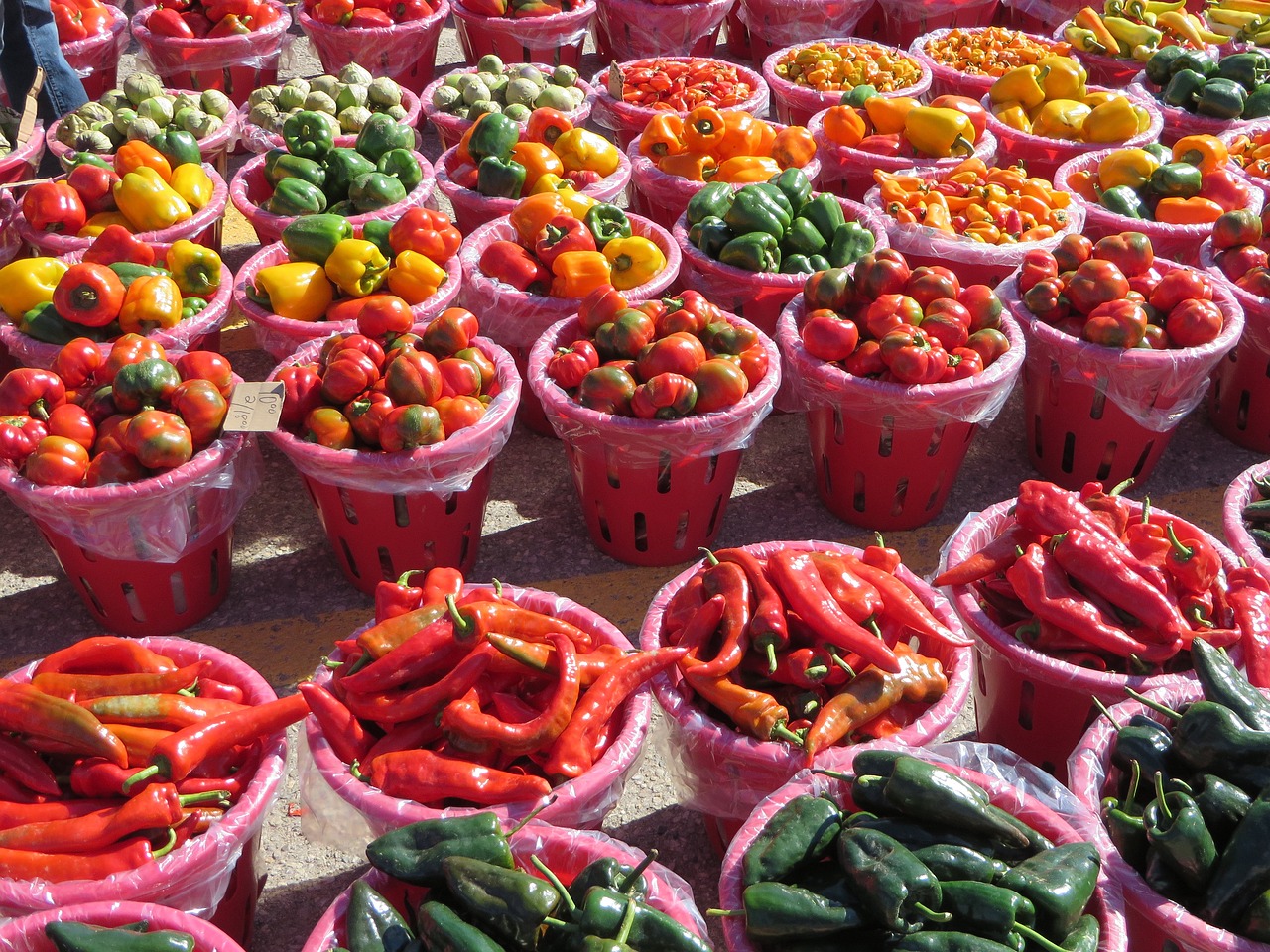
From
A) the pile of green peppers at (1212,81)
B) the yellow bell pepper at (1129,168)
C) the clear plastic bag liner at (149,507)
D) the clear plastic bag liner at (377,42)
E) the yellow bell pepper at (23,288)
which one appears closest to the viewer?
the clear plastic bag liner at (149,507)

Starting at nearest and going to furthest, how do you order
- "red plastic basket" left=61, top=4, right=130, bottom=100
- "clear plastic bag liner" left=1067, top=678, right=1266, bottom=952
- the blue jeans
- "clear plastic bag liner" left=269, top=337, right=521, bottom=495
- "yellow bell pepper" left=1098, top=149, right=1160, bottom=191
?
1. "clear plastic bag liner" left=1067, top=678, right=1266, bottom=952
2. "clear plastic bag liner" left=269, top=337, right=521, bottom=495
3. "yellow bell pepper" left=1098, top=149, right=1160, bottom=191
4. the blue jeans
5. "red plastic basket" left=61, top=4, right=130, bottom=100

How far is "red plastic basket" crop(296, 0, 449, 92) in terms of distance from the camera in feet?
21.5

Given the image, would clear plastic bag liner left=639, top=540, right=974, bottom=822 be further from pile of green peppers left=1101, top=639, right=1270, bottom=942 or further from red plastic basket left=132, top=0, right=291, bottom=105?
red plastic basket left=132, top=0, right=291, bottom=105

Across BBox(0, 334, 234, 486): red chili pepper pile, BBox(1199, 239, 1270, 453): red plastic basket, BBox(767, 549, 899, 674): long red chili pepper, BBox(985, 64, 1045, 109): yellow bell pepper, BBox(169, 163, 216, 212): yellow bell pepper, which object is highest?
BBox(985, 64, 1045, 109): yellow bell pepper

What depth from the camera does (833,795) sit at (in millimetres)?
2439

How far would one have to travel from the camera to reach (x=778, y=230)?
4367mm

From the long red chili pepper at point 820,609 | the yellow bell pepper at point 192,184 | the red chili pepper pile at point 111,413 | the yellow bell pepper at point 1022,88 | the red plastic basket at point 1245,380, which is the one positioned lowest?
the red plastic basket at point 1245,380

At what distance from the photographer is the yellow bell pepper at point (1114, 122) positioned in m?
5.35

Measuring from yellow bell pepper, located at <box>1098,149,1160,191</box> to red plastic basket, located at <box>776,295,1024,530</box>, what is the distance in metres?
1.51

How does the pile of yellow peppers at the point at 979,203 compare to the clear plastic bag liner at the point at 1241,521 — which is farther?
the pile of yellow peppers at the point at 979,203

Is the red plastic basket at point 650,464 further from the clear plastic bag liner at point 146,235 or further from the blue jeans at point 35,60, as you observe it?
the blue jeans at point 35,60

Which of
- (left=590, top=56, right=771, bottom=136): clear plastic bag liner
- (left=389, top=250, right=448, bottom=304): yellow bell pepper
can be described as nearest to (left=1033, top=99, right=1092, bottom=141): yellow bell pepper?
(left=590, top=56, right=771, bottom=136): clear plastic bag liner

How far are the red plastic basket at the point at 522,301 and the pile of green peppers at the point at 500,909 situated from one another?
236cm

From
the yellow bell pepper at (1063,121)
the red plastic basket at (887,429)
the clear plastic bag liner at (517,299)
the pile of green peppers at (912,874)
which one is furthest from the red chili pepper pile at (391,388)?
the yellow bell pepper at (1063,121)
